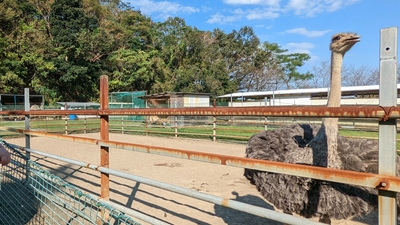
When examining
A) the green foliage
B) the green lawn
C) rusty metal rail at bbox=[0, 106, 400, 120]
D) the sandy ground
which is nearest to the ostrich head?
rusty metal rail at bbox=[0, 106, 400, 120]

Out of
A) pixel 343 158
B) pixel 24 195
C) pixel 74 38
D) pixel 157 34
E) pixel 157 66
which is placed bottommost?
pixel 24 195

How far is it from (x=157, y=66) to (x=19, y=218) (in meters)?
28.7

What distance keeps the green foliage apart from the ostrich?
25.2 metres

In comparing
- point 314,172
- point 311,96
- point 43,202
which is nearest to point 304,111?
point 314,172

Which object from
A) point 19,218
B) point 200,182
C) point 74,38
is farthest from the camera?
point 74,38

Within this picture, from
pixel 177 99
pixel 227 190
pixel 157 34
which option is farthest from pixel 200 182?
pixel 157 34

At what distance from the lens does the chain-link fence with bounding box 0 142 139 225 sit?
7.39 feet

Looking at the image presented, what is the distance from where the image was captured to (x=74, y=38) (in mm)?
27078

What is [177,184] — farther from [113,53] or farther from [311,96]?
[113,53]

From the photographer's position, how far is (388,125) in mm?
1003

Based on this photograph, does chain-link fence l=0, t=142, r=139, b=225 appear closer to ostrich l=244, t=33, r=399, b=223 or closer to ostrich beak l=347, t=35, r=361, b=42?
ostrich l=244, t=33, r=399, b=223

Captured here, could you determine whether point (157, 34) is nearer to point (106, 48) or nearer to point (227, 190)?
point (106, 48)

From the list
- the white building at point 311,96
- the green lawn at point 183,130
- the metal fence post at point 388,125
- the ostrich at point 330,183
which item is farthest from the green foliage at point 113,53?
the metal fence post at point 388,125

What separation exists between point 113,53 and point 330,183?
3002 cm
